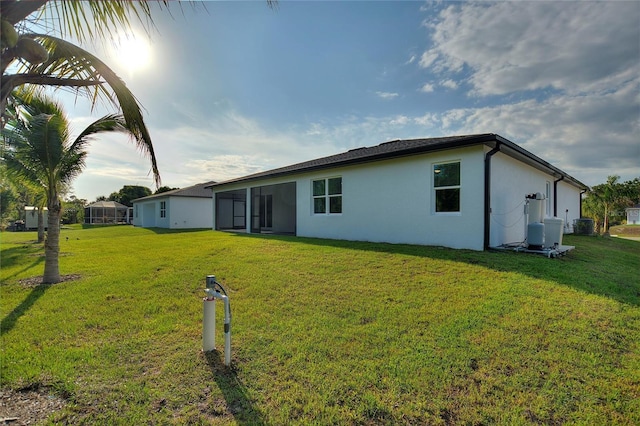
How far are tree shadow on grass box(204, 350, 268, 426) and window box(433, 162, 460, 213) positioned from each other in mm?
7850

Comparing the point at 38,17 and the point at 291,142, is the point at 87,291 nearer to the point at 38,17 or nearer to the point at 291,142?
the point at 38,17

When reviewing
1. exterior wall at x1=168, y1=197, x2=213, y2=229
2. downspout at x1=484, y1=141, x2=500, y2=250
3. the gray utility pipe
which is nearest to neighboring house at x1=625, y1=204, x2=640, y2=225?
downspout at x1=484, y1=141, x2=500, y2=250

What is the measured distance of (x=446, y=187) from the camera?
29.5 ft

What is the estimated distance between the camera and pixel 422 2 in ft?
27.1

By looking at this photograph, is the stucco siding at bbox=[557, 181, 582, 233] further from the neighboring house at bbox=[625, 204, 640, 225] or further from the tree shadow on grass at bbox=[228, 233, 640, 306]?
the neighboring house at bbox=[625, 204, 640, 225]

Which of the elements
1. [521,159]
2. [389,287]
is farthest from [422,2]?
[389,287]

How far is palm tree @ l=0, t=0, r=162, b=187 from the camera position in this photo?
1.81 meters

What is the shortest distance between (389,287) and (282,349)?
2655 mm

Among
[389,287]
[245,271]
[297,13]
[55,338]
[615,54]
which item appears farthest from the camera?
[615,54]

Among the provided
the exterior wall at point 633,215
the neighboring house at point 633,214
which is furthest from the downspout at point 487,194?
the exterior wall at point 633,215

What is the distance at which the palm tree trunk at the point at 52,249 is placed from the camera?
641cm

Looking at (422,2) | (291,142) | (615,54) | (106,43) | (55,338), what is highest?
(422,2)

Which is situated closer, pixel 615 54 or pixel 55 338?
pixel 55 338

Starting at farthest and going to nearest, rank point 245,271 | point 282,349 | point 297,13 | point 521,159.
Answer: point 521,159, point 245,271, point 297,13, point 282,349
